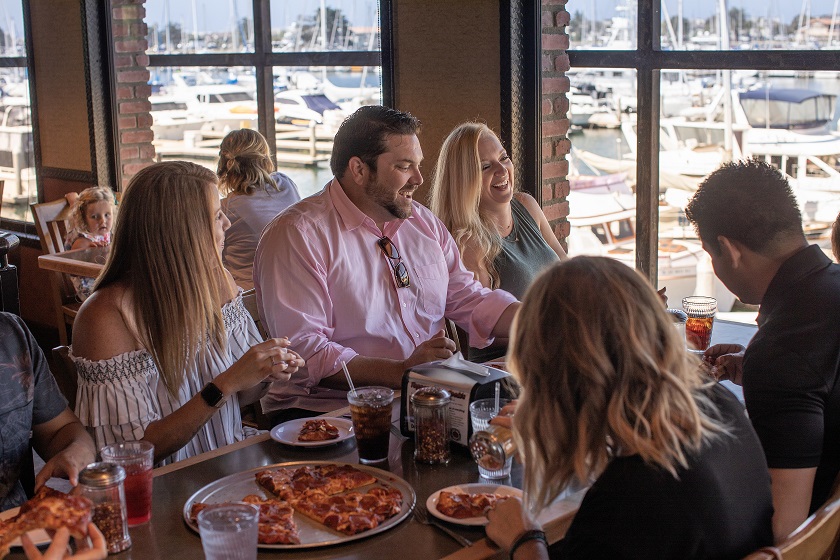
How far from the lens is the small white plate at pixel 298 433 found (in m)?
1.87

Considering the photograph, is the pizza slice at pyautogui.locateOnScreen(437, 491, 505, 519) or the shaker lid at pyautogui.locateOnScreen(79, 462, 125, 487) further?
the pizza slice at pyautogui.locateOnScreen(437, 491, 505, 519)

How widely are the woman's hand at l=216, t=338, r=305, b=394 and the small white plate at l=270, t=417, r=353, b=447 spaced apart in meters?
0.11

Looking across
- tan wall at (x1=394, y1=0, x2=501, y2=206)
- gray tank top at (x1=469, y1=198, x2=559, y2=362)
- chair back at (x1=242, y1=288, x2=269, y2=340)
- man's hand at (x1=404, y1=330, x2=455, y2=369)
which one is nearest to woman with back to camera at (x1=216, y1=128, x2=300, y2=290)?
tan wall at (x1=394, y1=0, x2=501, y2=206)

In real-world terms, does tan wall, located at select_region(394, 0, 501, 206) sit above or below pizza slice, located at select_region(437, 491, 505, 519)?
above

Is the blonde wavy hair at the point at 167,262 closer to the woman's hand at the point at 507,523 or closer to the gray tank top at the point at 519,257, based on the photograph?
the woman's hand at the point at 507,523

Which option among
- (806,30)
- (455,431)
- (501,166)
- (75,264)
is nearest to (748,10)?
(806,30)

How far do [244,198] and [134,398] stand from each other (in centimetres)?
219

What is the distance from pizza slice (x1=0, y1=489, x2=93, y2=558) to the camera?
51.6 inches

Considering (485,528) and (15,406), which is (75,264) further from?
(485,528)

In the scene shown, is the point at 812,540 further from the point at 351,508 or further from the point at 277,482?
the point at 277,482

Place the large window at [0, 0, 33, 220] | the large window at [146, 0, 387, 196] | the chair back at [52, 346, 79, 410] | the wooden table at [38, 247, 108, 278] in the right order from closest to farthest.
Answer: the chair back at [52, 346, 79, 410]
the wooden table at [38, 247, 108, 278]
the large window at [146, 0, 387, 196]
the large window at [0, 0, 33, 220]

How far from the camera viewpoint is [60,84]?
5.62m

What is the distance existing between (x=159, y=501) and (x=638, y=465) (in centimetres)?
82

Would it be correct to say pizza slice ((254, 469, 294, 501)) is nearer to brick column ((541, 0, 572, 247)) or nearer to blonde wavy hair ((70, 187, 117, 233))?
brick column ((541, 0, 572, 247))
